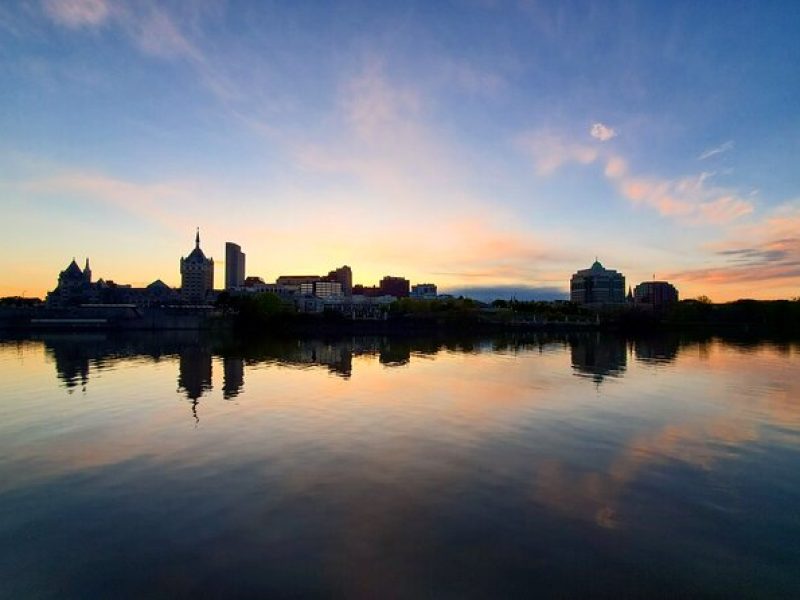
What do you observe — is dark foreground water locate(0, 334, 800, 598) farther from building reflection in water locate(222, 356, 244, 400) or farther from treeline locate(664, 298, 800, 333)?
treeline locate(664, 298, 800, 333)

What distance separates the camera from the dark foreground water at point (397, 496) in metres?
9.98

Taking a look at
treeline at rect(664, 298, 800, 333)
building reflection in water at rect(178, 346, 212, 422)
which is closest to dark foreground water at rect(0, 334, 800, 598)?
building reflection in water at rect(178, 346, 212, 422)

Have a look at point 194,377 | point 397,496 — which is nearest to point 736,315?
point 194,377

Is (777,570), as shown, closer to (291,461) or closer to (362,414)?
(291,461)

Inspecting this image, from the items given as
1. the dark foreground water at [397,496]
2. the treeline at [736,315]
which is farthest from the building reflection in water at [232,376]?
the treeline at [736,315]

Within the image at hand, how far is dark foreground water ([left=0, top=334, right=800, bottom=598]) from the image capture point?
9.98 m

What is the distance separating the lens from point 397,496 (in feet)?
46.7

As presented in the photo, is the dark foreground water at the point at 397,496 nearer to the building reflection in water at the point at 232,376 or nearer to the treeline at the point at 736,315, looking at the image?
the building reflection in water at the point at 232,376

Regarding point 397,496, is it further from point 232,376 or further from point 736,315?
point 736,315

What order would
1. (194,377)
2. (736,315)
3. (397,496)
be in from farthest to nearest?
(736,315), (194,377), (397,496)

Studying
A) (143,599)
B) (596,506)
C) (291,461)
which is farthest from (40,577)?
(596,506)

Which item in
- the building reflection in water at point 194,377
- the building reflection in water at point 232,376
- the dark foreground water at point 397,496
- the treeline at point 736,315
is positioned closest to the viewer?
the dark foreground water at point 397,496

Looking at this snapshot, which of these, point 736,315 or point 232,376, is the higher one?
point 736,315

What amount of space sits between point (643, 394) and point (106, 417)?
32554 mm
